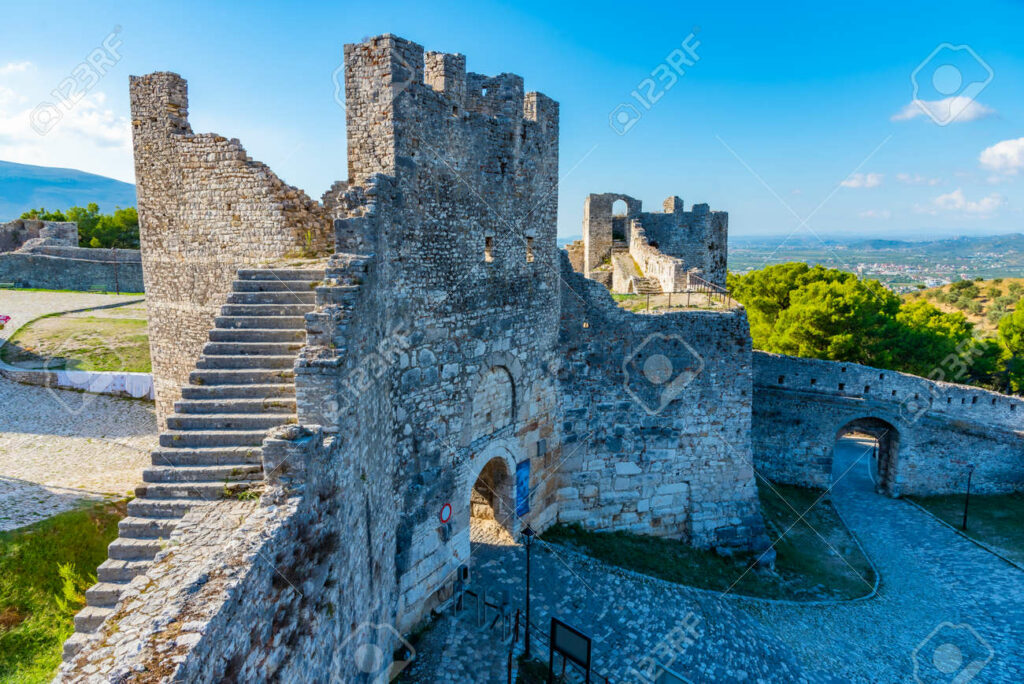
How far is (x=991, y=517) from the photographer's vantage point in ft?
66.2

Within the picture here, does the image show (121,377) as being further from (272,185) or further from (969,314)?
(969,314)

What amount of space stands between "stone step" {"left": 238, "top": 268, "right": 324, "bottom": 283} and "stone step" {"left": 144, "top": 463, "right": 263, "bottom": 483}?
125 inches

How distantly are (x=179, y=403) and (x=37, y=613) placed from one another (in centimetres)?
481

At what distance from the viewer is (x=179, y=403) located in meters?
7.63

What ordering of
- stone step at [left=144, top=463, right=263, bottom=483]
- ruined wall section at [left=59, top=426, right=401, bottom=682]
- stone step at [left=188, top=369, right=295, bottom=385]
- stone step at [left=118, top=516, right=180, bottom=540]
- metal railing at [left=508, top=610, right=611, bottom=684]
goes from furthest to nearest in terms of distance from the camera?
metal railing at [left=508, top=610, right=611, bottom=684] → stone step at [left=188, top=369, right=295, bottom=385] → stone step at [left=144, top=463, right=263, bottom=483] → stone step at [left=118, top=516, right=180, bottom=540] → ruined wall section at [left=59, top=426, right=401, bottom=682]

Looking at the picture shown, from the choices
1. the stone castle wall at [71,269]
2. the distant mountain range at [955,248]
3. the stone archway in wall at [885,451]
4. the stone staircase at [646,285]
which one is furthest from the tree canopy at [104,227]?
the distant mountain range at [955,248]

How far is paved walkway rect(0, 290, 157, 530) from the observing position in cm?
1167

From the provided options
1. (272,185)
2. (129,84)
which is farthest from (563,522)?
(129,84)

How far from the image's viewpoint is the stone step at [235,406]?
7590mm

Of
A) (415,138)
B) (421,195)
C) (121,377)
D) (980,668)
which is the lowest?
(980,668)

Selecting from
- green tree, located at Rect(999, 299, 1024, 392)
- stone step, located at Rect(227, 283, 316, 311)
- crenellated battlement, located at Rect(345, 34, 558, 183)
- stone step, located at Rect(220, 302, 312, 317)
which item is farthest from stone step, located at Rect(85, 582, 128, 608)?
green tree, located at Rect(999, 299, 1024, 392)

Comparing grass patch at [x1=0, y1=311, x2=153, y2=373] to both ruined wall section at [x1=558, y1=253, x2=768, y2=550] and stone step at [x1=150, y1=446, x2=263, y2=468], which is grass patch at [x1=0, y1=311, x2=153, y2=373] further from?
ruined wall section at [x1=558, y1=253, x2=768, y2=550]

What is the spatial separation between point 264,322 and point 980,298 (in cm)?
7893

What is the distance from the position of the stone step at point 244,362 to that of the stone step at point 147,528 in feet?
7.10
